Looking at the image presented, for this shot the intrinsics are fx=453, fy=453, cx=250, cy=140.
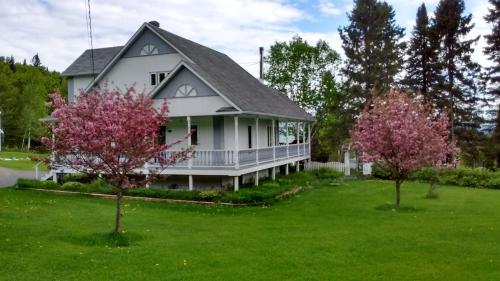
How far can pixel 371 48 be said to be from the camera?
123ft

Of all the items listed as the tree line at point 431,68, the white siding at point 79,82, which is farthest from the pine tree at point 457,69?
the white siding at point 79,82

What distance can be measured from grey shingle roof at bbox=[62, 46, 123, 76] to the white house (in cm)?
11

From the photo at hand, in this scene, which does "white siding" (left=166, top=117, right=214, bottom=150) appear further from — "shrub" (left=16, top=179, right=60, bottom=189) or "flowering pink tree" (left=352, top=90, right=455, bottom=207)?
"flowering pink tree" (left=352, top=90, right=455, bottom=207)

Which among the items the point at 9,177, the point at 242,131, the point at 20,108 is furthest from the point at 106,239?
the point at 20,108

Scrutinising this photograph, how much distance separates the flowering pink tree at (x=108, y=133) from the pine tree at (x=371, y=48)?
29.0 m

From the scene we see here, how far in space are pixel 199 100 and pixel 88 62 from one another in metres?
12.7

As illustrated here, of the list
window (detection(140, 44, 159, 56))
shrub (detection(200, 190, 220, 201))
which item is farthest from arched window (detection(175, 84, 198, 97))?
shrub (detection(200, 190, 220, 201))

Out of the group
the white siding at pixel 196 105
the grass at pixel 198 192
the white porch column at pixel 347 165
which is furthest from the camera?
the white porch column at pixel 347 165

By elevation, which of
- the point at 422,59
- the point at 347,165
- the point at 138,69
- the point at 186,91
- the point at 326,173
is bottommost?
the point at 326,173

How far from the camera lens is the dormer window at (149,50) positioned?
2402cm

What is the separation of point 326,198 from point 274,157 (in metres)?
5.53

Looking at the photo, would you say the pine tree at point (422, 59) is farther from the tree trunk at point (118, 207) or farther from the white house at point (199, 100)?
the tree trunk at point (118, 207)

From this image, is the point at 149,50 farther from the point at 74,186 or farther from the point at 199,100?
the point at 74,186

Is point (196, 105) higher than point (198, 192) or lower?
higher
